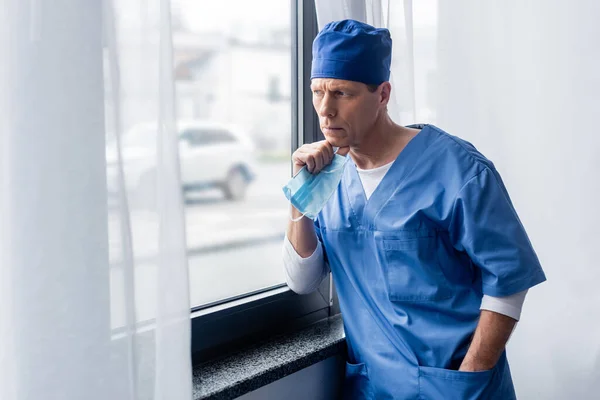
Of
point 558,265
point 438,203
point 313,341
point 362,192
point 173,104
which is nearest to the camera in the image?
point 173,104

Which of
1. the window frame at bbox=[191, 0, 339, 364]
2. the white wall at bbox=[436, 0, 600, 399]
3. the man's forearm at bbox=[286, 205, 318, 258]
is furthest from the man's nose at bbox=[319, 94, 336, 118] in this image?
the white wall at bbox=[436, 0, 600, 399]

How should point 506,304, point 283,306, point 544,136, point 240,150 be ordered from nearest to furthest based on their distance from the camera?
point 506,304, point 240,150, point 283,306, point 544,136

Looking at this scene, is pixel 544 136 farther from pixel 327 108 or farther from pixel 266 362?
pixel 266 362

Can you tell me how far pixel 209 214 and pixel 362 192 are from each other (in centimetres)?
36

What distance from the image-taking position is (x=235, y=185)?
4.65ft

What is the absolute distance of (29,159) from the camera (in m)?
0.78

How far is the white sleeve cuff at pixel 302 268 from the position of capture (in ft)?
4.42

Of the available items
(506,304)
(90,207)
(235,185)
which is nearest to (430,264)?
(506,304)

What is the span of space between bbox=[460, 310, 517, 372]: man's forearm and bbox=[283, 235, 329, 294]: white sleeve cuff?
39cm

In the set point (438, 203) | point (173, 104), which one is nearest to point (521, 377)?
point (438, 203)

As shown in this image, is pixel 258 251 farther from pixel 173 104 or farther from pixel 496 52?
pixel 496 52

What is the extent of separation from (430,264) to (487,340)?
189 millimetres

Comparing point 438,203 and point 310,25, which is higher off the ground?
point 310,25

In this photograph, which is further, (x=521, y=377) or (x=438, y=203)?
(x=521, y=377)
